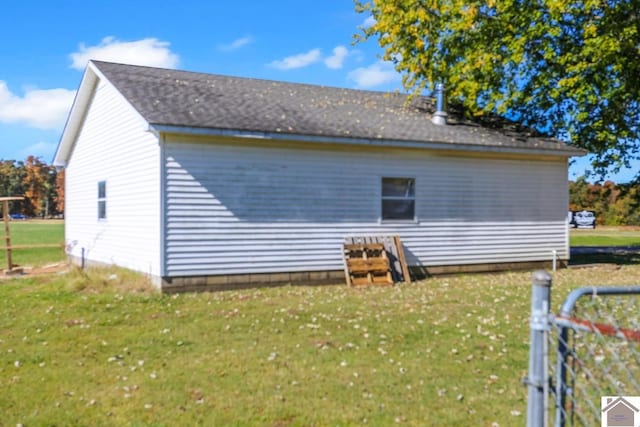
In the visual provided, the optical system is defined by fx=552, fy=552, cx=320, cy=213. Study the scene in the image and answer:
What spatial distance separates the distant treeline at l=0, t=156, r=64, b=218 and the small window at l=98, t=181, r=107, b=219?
67.8 meters

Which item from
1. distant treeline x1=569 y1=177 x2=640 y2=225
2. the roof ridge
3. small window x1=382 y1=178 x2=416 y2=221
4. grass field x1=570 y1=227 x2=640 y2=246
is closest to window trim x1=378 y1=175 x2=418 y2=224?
small window x1=382 y1=178 x2=416 y2=221

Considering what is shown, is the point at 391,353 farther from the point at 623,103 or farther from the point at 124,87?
the point at 623,103

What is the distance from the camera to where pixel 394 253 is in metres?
12.4

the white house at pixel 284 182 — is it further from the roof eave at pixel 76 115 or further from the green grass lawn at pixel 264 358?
the green grass lawn at pixel 264 358

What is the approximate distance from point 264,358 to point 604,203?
5241cm

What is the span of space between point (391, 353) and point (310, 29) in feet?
55.7

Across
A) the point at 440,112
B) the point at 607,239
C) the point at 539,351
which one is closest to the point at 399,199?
the point at 440,112

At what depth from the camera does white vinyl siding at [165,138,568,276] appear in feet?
35.0

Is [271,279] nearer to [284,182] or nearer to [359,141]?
[284,182]

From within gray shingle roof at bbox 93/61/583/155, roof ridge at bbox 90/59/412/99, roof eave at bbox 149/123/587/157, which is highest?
roof ridge at bbox 90/59/412/99

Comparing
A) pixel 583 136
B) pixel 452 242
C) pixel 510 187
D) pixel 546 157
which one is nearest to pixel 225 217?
pixel 452 242

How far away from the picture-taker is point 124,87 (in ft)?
38.7

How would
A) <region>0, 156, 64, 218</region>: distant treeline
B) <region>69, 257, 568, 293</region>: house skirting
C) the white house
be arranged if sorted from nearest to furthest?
<region>69, 257, 568, 293</region>: house skirting
the white house
<region>0, 156, 64, 218</region>: distant treeline

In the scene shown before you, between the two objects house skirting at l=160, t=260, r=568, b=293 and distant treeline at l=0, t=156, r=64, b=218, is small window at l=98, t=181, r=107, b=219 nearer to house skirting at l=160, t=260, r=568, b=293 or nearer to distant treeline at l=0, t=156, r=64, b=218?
house skirting at l=160, t=260, r=568, b=293
